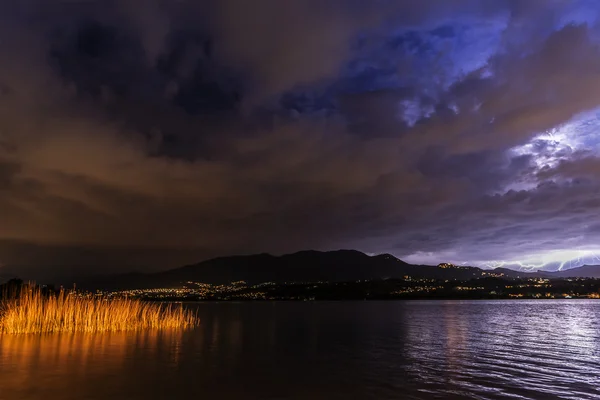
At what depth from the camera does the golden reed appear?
33.3 m

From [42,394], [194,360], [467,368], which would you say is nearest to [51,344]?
[194,360]

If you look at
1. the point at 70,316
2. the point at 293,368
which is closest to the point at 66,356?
the point at 293,368

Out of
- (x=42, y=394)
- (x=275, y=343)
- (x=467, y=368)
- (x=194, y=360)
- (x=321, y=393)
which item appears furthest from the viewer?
(x=275, y=343)

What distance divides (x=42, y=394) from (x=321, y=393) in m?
9.78

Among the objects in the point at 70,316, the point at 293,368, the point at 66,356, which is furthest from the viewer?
the point at 70,316

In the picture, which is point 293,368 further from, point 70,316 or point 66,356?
point 70,316

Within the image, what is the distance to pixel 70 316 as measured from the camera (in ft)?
117

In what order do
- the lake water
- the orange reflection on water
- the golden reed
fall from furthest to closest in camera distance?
1. the golden reed
2. the orange reflection on water
3. the lake water

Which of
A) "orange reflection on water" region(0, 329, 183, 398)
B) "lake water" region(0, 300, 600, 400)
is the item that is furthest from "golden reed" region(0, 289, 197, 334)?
"lake water" region(0, 300, 600, 400)

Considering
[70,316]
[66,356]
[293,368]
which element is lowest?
[293,368]

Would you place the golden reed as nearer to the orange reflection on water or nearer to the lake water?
the orange reflection on water

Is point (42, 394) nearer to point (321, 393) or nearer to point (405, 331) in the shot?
point (321, 393)

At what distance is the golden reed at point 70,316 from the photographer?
33.3 m

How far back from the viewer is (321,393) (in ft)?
56.6
